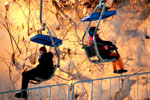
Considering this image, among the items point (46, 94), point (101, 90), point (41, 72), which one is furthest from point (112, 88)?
point (41, 72)

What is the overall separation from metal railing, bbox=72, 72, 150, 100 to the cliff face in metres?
0.08

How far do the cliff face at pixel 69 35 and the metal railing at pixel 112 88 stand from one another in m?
0.08

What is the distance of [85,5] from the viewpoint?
548 cm

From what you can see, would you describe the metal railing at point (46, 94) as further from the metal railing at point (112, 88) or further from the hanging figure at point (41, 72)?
the hanging figure at point (41, 72)

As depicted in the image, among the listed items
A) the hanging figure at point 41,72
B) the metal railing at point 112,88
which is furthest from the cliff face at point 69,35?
the hanging figure at point 41,72

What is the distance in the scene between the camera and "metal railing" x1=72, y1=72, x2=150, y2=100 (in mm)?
5344

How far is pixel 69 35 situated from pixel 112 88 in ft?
4.47

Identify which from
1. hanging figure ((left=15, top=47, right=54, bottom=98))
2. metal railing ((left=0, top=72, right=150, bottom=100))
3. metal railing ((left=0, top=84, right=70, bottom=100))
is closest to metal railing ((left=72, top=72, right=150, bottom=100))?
metal railing ((left=0, top=72, right=150, bottom=100))

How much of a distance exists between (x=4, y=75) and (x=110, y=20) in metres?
2.34

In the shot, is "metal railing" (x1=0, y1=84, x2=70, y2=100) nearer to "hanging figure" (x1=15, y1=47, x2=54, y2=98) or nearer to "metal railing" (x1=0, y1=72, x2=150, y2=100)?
"metal railing" (x1=0, y1=72, x2=150, y2=100)

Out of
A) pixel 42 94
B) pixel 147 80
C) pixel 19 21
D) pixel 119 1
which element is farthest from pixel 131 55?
pixel 19 21

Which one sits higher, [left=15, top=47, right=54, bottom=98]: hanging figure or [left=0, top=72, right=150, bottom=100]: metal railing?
[left=15, top=47, right=54, bottom=98]: hanging figure

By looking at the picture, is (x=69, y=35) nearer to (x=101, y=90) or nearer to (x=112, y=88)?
(x=101, y=90)

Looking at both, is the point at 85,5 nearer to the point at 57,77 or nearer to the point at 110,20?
the point at 110,20
